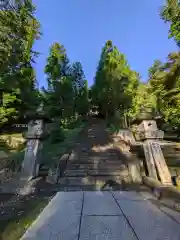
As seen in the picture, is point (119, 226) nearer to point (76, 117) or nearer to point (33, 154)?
point (33, 154)

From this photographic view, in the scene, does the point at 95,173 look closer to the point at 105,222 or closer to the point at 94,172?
the point at 94,172

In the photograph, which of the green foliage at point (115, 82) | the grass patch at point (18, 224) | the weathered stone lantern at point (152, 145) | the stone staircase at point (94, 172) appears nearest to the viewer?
the grass patch at point (18, 224)

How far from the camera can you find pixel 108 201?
378 cm

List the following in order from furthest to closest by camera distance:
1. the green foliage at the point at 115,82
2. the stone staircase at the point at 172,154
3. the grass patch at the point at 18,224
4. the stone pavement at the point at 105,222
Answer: the green foliage at the point at 115,82 → the stone staircase at the point at 172,154 → the grass patch at the point at 18,224 → the stone pavement at the point at 105,222

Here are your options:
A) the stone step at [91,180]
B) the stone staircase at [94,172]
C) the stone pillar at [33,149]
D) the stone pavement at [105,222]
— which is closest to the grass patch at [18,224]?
the stone pavement at [105,222]

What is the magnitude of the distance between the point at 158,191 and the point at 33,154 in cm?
457

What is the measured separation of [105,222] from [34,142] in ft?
14.3

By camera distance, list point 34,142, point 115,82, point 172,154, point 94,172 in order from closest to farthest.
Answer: point 34,142 < point 94,172 < point 172,154 < point 115,82

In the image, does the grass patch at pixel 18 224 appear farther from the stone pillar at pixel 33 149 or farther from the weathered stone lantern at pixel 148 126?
the weathered stone lantern at pixel 148 126

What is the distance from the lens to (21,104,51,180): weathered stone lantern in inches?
222

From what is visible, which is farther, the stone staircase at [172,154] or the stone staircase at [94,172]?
the stone staircase at [172,154]

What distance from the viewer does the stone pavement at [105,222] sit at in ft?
7.02

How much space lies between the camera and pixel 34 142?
5.98m

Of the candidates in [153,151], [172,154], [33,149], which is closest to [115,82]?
[172,154]
